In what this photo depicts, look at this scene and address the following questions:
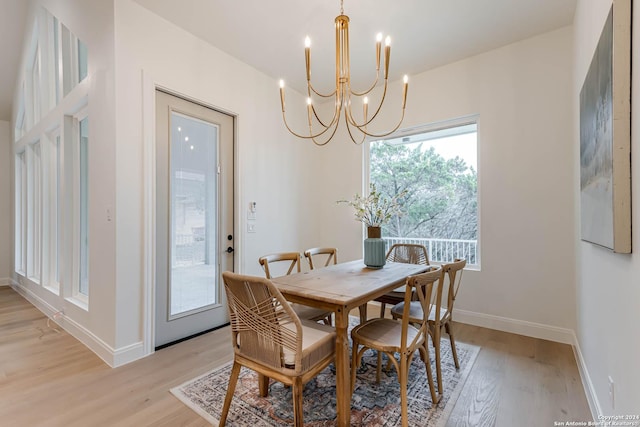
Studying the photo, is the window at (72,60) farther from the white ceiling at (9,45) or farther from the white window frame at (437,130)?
the white window frame at (437,130)

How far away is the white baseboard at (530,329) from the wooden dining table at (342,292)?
4.13 ft

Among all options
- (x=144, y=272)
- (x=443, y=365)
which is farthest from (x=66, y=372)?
(x=443, y=365)

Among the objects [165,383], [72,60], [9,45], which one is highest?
[9,45]

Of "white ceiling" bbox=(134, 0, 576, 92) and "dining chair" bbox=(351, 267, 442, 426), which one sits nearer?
"dining chair" bbox=(351, 267, 442, 426)

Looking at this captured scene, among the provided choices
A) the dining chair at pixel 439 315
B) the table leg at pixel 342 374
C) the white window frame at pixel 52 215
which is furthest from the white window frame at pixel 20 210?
the dining chair at pixel 439 315

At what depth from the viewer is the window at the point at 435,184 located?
340cm

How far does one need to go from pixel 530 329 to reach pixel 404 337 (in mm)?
2050

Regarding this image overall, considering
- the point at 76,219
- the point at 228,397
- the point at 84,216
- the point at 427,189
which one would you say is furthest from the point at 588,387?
the point at 76,219

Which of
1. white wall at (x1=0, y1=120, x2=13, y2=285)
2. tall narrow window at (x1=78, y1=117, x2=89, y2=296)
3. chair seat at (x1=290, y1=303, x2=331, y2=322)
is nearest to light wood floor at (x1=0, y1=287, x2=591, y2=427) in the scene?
tall narrow window at (x1=78, y1=117, x2=89, y2=296)

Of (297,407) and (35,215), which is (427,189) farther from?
(35,215)

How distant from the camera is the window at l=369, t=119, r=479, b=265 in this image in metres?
3.40

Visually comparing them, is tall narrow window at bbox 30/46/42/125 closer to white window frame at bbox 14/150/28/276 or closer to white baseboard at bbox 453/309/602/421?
white window frame at bbox 14/150/28/276

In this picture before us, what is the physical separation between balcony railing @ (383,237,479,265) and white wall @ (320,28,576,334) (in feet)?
1.44

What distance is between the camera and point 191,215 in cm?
293
